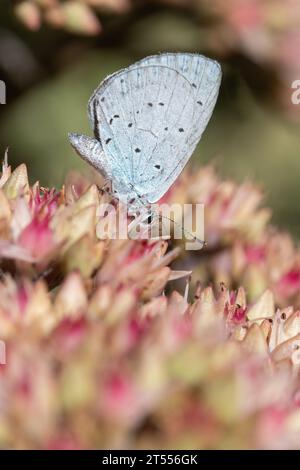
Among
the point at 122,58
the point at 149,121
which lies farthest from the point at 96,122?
the point at 122,58

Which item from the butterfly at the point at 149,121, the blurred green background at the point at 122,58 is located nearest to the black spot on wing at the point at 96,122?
the butterfly at the point at 149,121

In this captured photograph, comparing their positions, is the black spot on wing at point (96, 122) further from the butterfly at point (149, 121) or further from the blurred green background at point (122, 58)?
the blurred green background at point (122, 58)

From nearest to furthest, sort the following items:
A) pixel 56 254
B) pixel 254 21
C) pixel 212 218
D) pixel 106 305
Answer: pixel 106 305 → pixel 56 254 → pixel 212 218 → pixel 254 21

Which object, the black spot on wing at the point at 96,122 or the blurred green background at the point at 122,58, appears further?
the blurred green background at the point at 122,58

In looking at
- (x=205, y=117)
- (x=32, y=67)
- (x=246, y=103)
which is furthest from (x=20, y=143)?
(x=205, y=117)

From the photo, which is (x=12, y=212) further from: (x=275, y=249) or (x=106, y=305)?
(x=275, y=249)

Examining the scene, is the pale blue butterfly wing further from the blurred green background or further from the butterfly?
Result: the blurred green background
